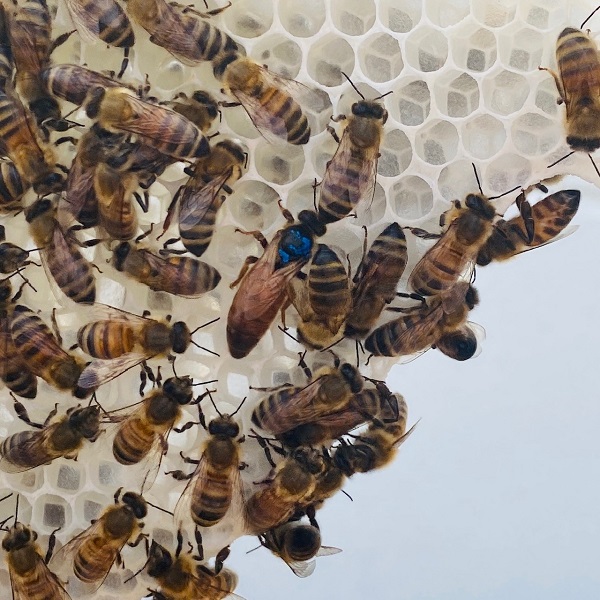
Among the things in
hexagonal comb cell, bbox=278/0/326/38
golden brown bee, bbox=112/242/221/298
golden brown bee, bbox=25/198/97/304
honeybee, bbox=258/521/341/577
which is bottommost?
honeybee, bbox=258/521/341/577

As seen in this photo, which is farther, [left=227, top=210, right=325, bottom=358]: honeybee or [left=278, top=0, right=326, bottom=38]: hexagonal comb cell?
[left=278, top=0, right=326, bottom=38]: hexagonal comb cell

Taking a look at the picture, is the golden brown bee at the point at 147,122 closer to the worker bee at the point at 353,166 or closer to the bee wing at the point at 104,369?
the worker bee at the point at 353,166

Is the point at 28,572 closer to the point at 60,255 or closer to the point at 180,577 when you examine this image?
the point at 180,577

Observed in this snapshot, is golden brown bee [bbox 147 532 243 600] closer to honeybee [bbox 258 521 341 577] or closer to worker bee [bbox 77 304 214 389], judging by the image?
honeybee [bbox 258 521 341 577]

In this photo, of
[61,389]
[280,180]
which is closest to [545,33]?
[280,180]

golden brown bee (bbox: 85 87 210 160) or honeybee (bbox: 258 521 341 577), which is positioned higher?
golden brown bee (bbox: 85 87 210 160)

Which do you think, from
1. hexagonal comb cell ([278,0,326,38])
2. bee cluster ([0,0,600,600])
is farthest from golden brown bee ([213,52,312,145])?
hexagonal comb cell ([278,0,326,38])
